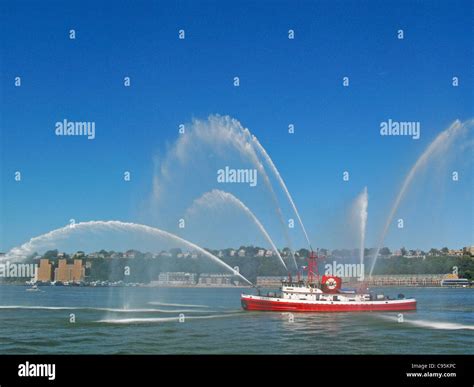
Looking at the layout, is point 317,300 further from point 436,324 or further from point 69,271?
point 69,271

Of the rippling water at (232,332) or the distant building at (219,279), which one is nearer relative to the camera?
the rippling water at (232,332)

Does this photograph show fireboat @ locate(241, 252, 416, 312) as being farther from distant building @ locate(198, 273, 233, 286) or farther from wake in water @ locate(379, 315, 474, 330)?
distant building @ locate(198, 273, 233, 286)

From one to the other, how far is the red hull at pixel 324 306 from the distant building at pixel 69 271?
30.7 m

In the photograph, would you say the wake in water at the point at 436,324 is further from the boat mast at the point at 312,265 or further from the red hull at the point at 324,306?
the boat mast at the point at 312,265

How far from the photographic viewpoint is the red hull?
31.9 meters

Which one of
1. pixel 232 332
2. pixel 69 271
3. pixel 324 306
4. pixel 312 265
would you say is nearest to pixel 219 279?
pixel 69 271

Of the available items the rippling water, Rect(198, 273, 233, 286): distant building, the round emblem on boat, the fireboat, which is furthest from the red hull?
Rect(198, 273, 233, 286): distant building

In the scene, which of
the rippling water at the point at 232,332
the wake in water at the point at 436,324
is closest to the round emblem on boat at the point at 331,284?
the rippling water at the point at 232,332

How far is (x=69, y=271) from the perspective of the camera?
62781 mm

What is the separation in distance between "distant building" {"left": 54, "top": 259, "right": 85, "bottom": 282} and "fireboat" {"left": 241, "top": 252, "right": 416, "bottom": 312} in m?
31.4

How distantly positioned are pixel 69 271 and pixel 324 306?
125 ft

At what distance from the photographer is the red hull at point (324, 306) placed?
31922 mm
